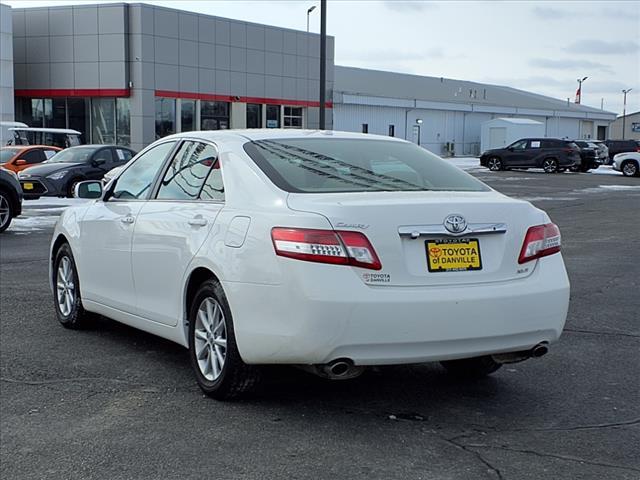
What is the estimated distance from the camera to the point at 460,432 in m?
4.80

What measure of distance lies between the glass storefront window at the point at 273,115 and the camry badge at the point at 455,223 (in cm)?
4625

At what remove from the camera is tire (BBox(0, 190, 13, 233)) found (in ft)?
49.9

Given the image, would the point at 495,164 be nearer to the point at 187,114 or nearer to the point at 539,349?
the point at 187,114

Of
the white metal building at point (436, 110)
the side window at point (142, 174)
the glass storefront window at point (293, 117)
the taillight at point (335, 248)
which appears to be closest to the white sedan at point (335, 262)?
the taillight at point (335, 248)

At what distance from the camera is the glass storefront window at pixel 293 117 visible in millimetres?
52062

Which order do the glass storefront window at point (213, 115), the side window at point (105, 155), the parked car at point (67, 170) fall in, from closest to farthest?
1. the parked car at point (67, 170)
2. the side window at point (105, 155)
3. the glass storefront window at point (213, 115)

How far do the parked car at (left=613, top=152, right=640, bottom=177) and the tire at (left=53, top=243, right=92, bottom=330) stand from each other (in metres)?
37.2

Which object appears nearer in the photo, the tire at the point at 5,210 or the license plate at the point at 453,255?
the license plate at the point at 453,255

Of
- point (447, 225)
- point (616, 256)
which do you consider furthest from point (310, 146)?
point (616, 256)

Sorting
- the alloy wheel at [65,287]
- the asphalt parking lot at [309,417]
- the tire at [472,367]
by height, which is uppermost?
the alloy wheel at [65,287]

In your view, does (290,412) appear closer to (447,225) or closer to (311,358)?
(311,358)

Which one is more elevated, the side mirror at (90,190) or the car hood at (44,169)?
the side mirror at (90,190)

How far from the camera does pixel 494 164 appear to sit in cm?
4531

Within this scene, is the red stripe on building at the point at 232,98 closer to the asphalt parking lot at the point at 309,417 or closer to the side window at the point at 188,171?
the asphalt parking lot at the point at 309,417
